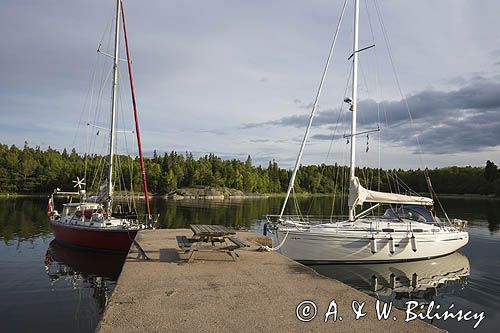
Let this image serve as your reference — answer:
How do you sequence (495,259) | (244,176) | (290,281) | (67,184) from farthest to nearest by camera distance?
(244,176) < (67,184) < (495,259) < (290,281)

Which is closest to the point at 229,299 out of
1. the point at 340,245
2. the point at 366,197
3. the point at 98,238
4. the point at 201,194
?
the point at 340,245

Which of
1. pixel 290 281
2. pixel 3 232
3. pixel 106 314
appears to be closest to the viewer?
pixel 106 314

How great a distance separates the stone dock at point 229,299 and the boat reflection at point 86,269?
14.7 ft

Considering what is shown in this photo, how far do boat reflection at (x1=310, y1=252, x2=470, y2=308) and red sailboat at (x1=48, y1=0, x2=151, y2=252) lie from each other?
34.6ft

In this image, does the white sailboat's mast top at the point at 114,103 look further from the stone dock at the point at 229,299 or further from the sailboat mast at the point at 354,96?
the sailboat mast at the point at 354,96

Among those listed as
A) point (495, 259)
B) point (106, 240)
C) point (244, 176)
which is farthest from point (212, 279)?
point (244, 176)

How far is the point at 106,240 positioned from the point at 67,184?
10634cm

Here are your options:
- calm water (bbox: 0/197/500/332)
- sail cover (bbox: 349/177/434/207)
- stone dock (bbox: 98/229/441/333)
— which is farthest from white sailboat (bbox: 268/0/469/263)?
stone dock (bbox: 98/229/441/333)

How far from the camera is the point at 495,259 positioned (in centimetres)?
2391

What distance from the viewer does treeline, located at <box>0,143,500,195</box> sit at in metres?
112

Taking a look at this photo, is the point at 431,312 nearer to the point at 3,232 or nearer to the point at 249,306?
the point at 249,306

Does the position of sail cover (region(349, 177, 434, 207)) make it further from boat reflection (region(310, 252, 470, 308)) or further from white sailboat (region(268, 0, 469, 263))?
boat reflection (region(310, 252, 470, 308))

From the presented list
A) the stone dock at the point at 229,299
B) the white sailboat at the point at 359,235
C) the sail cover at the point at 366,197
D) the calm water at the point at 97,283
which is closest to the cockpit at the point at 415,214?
the white sailboat at the point at 359,235

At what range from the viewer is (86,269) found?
1952cm
